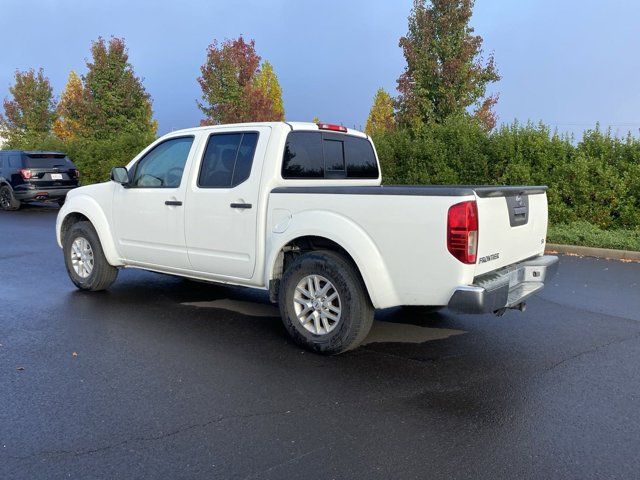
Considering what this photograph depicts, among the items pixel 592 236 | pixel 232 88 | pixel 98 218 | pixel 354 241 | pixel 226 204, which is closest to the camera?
pixel 354 241

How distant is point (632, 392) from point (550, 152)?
9055 mm

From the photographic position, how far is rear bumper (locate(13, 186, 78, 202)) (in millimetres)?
17125

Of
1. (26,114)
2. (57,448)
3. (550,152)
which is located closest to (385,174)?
(550,152)

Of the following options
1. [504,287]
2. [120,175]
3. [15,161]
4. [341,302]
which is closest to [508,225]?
[504,287]

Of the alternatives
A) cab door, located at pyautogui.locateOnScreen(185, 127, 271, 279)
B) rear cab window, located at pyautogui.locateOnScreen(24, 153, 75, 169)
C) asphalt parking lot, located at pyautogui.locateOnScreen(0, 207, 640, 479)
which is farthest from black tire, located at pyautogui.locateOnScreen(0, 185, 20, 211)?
cab door, located at pyautogui.locateOnScreen(185, 127, 271, 279)

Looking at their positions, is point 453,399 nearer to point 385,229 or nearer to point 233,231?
point 385,229

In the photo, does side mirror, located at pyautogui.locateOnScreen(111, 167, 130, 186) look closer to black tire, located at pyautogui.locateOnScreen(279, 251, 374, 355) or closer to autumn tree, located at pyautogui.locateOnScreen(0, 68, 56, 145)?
black tire, located at pyautogui.locateOnScreen(279, 251, 374, 355)

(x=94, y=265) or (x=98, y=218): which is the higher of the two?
(x=98, y=218)

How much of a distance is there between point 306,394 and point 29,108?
35580mm

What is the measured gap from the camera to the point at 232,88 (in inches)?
978

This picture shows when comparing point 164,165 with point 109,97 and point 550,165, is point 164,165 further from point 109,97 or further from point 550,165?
point 109,97

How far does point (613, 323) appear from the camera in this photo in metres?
5.71

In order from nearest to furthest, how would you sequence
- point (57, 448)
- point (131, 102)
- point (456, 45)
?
point (57, 448)
point (456, 45)
point (131, 102)

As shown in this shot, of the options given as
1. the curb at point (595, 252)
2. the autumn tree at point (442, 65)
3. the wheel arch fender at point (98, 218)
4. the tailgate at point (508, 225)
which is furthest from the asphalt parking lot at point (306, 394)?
the autumn tree at point (442, 65)
